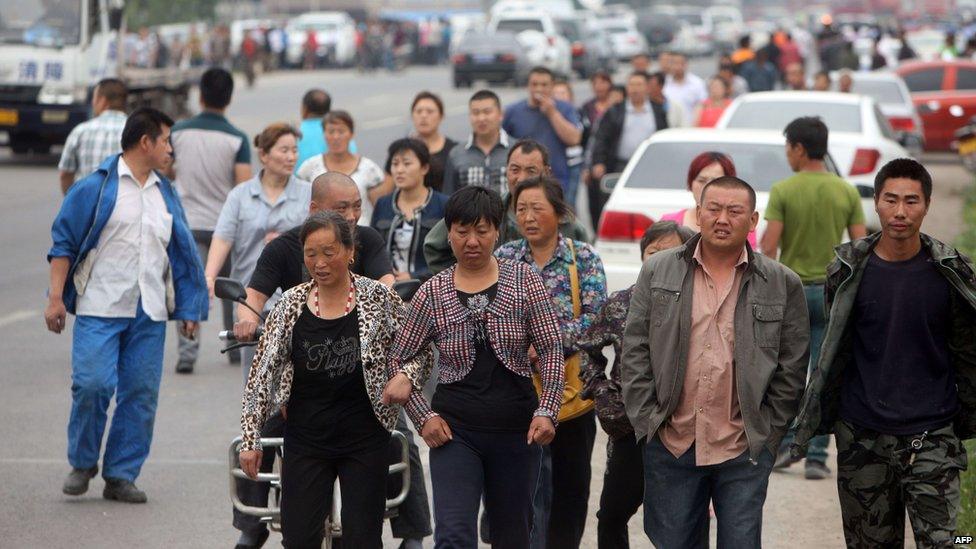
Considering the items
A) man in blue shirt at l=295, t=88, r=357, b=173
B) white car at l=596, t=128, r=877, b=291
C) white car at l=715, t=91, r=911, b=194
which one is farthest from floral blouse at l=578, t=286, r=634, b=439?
white car at l=715, t=91, r=911, b=194

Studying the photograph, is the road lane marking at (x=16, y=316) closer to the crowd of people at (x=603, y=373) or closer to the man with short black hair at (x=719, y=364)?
the crowd of people at (x=603, y=373)

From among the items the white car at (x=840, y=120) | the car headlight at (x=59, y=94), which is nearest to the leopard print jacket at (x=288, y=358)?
the white car at (x=840, y=120)

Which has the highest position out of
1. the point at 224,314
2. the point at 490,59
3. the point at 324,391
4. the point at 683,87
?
the point at 324,391

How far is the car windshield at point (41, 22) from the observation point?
2392 centimetres

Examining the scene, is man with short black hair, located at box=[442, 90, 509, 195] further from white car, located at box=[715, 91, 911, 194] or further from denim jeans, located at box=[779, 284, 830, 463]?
white car, located at box=[715, 91, 911, 194]

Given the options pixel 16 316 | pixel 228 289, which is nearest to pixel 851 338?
pixel 228 289

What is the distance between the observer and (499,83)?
46.0 meters

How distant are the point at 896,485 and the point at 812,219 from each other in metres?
2.98

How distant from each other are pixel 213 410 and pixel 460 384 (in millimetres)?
4461

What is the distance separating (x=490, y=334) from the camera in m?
5.53

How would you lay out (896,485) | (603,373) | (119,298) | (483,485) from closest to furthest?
(896,485)
(483,485)
(603,373)
(119,298)

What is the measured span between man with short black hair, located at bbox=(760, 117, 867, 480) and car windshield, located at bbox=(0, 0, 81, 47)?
17494 mm

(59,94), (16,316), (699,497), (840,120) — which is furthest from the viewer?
(59,94)

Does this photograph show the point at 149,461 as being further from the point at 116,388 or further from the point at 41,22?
the point at 41,22
